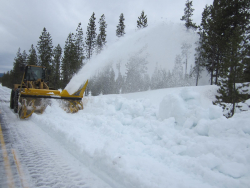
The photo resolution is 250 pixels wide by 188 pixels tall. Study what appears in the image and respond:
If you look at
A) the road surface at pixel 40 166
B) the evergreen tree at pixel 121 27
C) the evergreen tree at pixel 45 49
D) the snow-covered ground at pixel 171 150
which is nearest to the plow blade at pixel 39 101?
the snow-covered ground at pixel 171 150

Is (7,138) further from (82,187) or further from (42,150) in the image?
(82,187)

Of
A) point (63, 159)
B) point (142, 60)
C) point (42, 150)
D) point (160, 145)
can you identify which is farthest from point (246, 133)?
point (142, 60)

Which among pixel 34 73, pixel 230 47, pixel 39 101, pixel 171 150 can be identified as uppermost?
pixel 230 47

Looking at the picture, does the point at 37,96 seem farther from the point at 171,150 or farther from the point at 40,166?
the point at 171,150

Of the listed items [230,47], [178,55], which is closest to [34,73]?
[230,47]

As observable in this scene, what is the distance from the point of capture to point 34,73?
10016 millimetres

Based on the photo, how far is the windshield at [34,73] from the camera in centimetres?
984

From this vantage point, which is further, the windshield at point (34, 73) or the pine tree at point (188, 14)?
the pine tree at point (188, 14)

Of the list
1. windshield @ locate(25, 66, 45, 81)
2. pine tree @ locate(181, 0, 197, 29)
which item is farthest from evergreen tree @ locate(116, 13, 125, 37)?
windshield @ locate(25, 66, 45, 81)

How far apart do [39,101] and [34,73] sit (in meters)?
2.53

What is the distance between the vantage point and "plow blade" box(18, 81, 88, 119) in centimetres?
760

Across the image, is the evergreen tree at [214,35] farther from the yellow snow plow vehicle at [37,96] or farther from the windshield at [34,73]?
the windshield at [34,73]

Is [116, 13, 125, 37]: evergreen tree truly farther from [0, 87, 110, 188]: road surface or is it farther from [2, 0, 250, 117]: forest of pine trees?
[0, 87, 110, 188]: road surface

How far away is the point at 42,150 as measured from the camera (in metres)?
4.01
